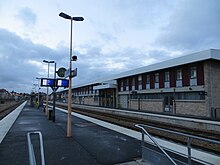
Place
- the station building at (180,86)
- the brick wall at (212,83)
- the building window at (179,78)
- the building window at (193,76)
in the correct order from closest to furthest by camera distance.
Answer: the brick wall at (212,83)
the station building at (180,86)
the building window at (193,76)
the building window at (179,78)

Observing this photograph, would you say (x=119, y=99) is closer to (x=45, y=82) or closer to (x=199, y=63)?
(x=199, y=63)

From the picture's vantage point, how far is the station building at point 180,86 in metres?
22.1

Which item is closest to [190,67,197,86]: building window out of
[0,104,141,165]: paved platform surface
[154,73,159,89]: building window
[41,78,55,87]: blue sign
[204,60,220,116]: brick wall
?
[204,60,220,116]: brick wall

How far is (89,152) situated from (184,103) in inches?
827

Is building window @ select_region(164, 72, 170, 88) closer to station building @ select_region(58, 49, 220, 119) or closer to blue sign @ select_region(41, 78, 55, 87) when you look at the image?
station building @ select_region(58, 49, 220, 119)

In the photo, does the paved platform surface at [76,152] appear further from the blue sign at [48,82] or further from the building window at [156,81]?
the building window at [156,81]

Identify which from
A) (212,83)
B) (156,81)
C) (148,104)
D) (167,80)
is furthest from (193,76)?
(148,104)

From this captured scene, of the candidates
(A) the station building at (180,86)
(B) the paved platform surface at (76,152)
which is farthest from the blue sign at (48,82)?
(A) the station building at (180,86)

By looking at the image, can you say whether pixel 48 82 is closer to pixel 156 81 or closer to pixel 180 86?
pixel 180 86

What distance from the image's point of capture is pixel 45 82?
47.3 feet

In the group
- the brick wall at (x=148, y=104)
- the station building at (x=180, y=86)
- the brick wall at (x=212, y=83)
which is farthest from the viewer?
the brick wall at (x=148, y=104)

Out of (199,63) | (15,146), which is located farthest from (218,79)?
(15,146)

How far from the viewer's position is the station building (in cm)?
2206

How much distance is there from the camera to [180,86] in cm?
2547
